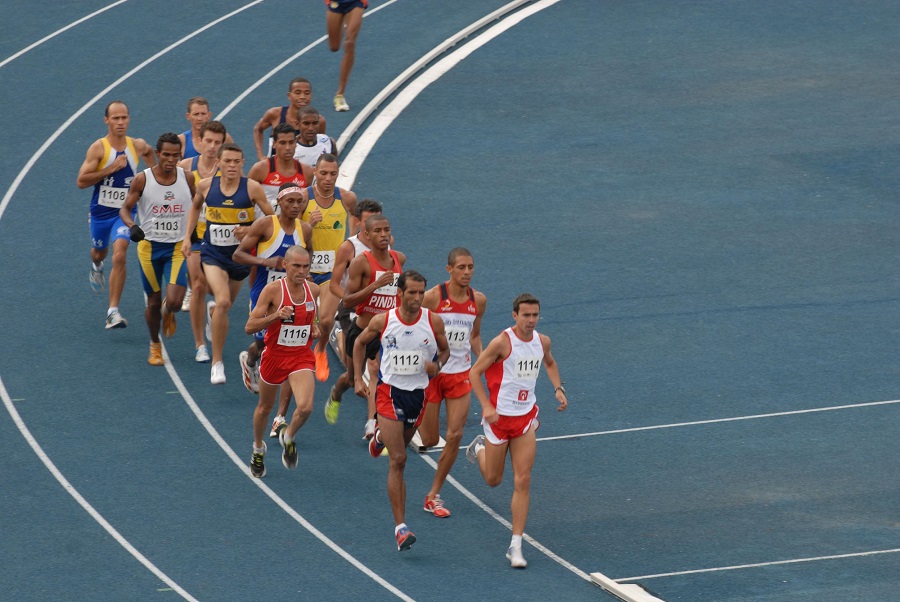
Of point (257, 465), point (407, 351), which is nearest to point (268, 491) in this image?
point (257, 465)

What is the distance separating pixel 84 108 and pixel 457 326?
→ 925cm

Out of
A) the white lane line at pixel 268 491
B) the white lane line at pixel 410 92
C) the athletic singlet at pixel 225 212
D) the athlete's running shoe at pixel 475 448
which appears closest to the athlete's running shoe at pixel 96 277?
the white lane line at pixel 268 491

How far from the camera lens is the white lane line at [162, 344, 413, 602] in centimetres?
1063

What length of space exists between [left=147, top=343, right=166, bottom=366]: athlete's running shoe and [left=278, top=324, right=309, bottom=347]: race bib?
2.70 meters

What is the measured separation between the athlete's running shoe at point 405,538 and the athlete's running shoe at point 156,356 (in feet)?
12.7

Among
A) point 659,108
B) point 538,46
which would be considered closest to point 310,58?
point 538,46

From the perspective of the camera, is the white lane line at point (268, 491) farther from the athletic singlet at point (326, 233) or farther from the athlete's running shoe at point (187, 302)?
the athletic singlet at point (326, 233)

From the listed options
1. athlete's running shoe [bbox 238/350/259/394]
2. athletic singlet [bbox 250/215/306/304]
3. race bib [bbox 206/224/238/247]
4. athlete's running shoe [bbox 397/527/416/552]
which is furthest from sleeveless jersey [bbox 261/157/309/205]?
athlete's running shoe [bbox 397/527/416/552]

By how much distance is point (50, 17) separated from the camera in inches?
842

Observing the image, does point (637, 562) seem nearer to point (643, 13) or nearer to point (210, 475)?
point (210, 475)

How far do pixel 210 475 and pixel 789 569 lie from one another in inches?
176

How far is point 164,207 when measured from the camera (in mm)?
13414

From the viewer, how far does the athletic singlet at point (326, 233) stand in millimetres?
13031

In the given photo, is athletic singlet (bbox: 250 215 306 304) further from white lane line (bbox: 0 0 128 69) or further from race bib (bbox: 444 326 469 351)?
white lane line (bbox: 0 0 128 69)
